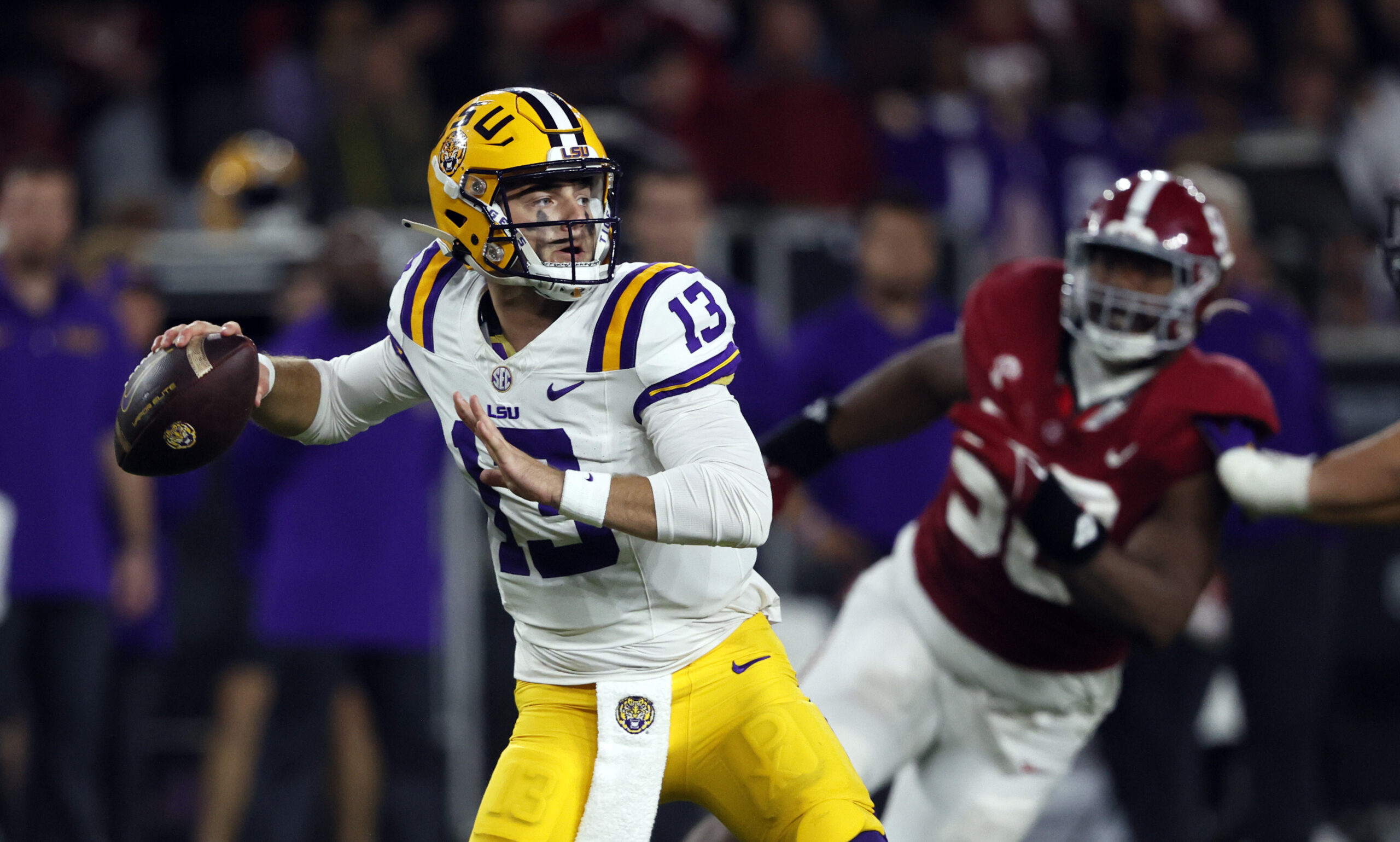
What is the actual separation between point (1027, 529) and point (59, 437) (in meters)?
2.96

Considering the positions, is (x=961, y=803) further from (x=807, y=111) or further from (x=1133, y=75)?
(x=1133, y=75)

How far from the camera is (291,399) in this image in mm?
3064

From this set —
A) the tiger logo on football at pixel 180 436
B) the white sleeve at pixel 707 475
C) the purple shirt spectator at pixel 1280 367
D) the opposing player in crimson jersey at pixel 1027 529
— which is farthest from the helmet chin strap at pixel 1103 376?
the tiger logo on football at pixel 180 436

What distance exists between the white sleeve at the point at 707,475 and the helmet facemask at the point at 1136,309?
3.31 feet

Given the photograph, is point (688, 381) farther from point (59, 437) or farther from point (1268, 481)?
point (59, 437)

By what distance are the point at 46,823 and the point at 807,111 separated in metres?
4.04

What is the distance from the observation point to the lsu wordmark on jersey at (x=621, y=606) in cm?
276

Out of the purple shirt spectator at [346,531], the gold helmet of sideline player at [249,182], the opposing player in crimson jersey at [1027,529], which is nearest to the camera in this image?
the opposing player in crimson jersey at [1027,529]

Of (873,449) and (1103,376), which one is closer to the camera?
(1103,376)

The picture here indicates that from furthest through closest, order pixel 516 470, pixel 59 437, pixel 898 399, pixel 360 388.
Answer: pixel 59 437 → pixel 898 399 → pixel 360 388 → pixel 516 470

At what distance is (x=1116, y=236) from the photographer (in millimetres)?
3508

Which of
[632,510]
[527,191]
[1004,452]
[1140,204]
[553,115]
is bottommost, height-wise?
[1004,452]

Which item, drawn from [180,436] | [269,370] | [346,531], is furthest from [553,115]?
[346,531]

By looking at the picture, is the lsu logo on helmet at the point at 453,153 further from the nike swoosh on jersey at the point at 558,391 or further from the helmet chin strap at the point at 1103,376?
the helmet chin strap at the point at 1103,376
